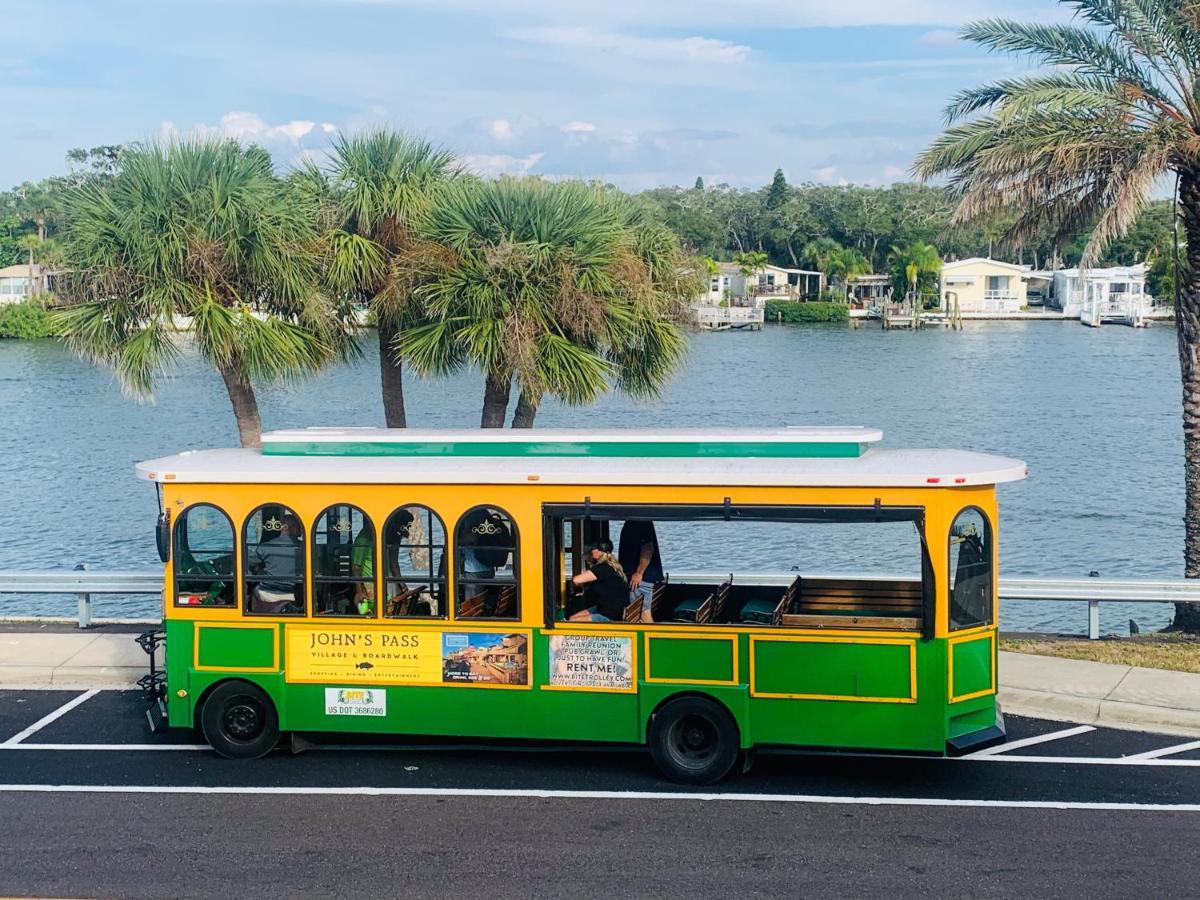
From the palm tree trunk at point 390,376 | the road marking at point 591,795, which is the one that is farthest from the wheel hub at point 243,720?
the palm tree trunk at point 390,376

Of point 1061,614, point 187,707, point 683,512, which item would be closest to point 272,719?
point 187,707

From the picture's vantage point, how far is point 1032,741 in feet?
39.4

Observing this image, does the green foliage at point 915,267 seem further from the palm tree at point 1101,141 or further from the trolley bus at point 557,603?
the trolley bus at point 557,603

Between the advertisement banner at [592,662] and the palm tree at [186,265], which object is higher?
the palm tree at [186,265]

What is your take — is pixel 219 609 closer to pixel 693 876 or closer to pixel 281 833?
pixel 281 833

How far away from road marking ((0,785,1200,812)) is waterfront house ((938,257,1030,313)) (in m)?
132

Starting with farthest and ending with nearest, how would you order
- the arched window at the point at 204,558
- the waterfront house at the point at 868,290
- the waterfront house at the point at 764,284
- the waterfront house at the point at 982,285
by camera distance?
the waterfront house at the point at 868,290
the waterfront house at the point at 982,285
the waterfront house at the point at 764,284
the arched window at the point at 204,558

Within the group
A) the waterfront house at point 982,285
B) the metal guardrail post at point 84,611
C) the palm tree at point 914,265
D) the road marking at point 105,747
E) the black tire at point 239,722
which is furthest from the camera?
the waterfront house at point 982,285

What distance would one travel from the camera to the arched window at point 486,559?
11.1 meters

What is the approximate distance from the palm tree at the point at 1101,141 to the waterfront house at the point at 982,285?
12330 cm

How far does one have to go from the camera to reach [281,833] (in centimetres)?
995

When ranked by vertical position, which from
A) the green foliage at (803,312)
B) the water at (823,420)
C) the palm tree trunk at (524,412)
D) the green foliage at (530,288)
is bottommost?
the water at (823,420)

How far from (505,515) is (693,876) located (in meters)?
3.19

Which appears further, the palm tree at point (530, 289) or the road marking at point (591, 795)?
the palm tree at point (530, 289)
